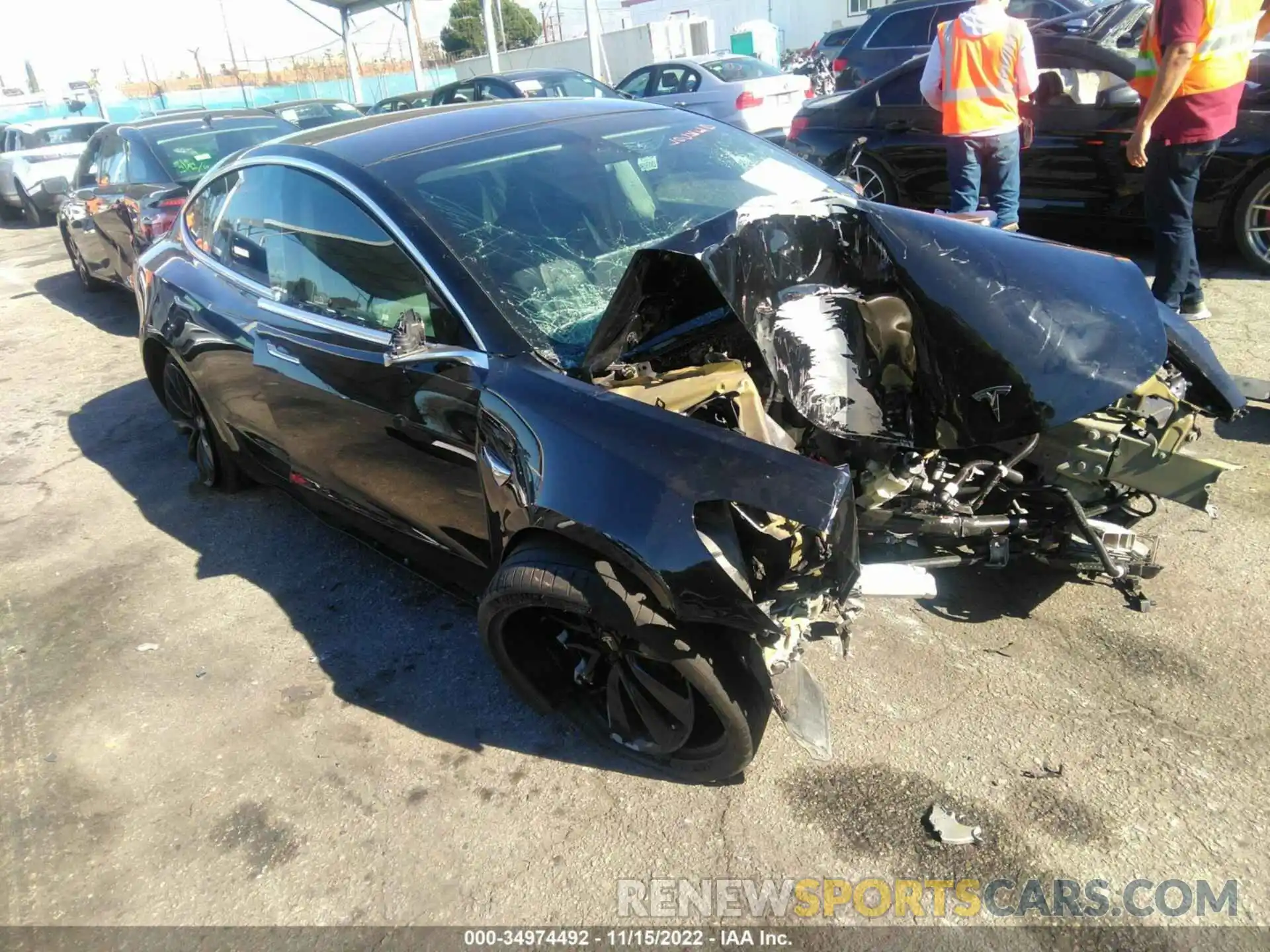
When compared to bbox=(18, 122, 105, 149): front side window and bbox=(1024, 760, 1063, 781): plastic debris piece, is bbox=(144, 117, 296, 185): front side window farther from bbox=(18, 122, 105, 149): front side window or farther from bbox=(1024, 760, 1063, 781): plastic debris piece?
bbox=(18, 122, 105, 149): front side window

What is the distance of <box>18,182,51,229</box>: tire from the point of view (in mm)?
14781

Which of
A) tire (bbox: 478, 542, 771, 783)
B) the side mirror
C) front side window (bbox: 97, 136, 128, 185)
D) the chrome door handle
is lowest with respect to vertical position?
tire (bbox: 478, 542, 771, 783)

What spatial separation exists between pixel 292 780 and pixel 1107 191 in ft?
19.5

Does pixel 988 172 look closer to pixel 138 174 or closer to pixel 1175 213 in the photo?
pixel 1175 213

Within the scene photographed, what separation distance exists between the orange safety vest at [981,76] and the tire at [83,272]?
26.0 ft

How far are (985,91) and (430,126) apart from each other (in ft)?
12.7

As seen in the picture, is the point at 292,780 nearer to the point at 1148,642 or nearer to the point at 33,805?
Result: the point at 33,805

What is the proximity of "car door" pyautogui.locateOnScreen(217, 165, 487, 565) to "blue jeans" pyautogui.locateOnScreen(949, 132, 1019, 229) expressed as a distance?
4.00 metres

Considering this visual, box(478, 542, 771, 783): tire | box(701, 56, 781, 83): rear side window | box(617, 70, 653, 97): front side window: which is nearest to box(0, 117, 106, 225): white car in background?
box(617, 70, 653, 97): front side window

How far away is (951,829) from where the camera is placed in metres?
2.20

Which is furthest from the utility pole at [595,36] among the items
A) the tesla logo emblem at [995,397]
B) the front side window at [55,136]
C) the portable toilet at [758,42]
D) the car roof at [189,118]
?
the tesla logo emblem at [995,397]

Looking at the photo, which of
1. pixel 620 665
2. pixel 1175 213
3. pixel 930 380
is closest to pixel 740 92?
pixel 1175 213

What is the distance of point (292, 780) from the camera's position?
2.63m

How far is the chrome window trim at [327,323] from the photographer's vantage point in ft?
9.21
